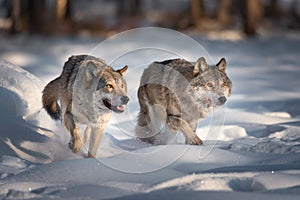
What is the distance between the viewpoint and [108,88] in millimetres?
5305

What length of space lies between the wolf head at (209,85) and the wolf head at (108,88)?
80 centimetres

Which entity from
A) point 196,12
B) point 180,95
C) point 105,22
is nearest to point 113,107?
point 180,95

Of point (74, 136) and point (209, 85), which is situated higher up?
point (209, 85)

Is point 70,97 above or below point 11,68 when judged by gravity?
below

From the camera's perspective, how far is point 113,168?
4.54m

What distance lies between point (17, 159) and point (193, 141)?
1.88 meters

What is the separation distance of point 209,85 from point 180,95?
40cm

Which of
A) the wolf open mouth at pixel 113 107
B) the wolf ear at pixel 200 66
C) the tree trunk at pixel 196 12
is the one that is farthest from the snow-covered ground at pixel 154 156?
the tree trunk at pixel 196 12

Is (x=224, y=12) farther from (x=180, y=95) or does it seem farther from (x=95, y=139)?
(x=95, y=139)

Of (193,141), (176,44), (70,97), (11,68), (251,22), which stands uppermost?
(251,22)

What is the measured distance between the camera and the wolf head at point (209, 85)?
549 centimetres

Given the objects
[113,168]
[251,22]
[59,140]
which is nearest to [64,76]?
[59,140]

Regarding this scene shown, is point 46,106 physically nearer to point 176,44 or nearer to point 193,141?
point 193,141

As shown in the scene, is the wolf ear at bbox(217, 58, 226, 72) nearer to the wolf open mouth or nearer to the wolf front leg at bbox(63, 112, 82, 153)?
the wolf open mouth
